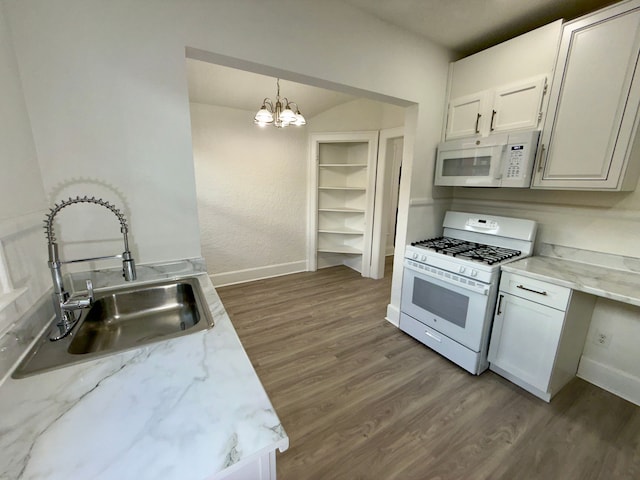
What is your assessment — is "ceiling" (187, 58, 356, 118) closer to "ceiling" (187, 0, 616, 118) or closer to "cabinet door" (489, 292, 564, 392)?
"ceiling" (187, 0, 616, 118)

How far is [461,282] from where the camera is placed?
1959 mm

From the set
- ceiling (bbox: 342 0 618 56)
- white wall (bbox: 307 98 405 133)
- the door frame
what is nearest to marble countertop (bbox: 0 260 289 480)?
ceiling (bbox: 342 0 618 56)

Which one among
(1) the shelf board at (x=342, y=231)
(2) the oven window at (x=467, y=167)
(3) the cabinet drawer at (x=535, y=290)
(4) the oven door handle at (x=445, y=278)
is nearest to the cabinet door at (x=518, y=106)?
(2) the oven window at (x=467, y=167)

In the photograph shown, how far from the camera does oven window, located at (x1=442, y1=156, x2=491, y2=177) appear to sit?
6.77 feet

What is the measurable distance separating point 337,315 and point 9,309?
95.6 inches

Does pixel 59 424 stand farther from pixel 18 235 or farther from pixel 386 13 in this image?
pixel 386 13

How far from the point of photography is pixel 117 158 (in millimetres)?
1273

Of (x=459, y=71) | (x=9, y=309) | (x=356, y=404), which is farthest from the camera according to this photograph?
(x=459, y=71)

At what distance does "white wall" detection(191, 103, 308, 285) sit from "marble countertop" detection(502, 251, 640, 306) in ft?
9.17

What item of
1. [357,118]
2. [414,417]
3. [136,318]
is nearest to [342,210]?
[357,118]

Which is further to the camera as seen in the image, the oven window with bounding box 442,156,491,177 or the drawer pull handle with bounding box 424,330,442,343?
the drawer pull handle with bounding box 424,330,442,343

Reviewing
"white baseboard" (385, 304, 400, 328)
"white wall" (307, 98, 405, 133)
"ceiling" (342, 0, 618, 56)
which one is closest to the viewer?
"ceiling" (342, 0, 618, 56)

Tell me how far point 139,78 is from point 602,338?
338 cm

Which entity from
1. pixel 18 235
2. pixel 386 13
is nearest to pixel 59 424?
pixel 18 235
